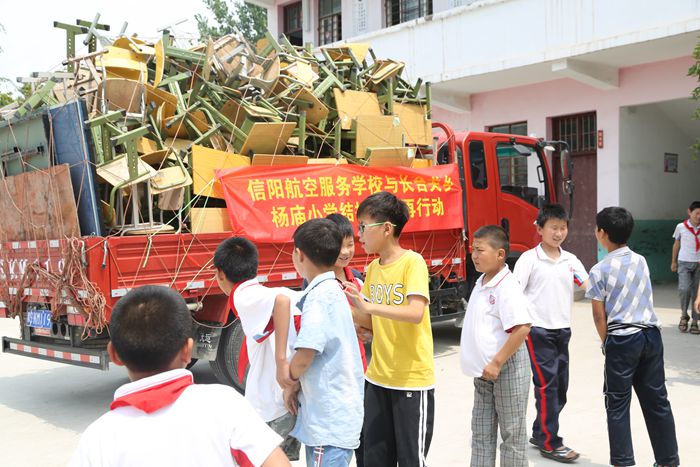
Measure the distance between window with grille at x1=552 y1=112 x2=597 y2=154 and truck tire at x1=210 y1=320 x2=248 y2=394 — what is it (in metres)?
9.20

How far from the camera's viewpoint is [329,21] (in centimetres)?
1769

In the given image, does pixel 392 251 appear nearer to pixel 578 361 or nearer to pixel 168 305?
pixel 168 305

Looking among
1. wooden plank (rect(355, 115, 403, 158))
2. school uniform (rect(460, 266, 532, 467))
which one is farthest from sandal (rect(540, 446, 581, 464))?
wooden plank (rect(355, 115, 403, 158))

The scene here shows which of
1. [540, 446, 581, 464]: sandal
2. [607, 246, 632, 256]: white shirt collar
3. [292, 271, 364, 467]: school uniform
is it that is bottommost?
[540, 446, 581, 464]: sandal

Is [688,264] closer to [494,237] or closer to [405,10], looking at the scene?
[494,237]

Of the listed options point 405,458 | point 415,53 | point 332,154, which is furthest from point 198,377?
point 415,53

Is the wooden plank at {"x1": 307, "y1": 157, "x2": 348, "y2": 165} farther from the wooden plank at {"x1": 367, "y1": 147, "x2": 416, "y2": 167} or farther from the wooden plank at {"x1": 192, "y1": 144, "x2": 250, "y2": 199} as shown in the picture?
the wooden plank at {"x1": 192, "y1": 144, "x2": 250, "y2": 199}

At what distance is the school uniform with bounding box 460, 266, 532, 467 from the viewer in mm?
3537

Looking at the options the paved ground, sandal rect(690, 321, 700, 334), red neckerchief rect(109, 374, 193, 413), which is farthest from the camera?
sandal rect(690, 321, 700, 334)

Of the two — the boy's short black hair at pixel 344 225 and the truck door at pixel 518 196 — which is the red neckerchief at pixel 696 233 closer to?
the truck door at pixel 518 196

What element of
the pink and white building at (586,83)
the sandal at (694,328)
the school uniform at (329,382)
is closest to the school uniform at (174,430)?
the school uniform at (329,382)

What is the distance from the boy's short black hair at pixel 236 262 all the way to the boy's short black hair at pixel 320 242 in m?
0.33

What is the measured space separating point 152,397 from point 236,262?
154 cm

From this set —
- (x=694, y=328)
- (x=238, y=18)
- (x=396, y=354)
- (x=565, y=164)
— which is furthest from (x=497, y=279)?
(x=238, y=18)
